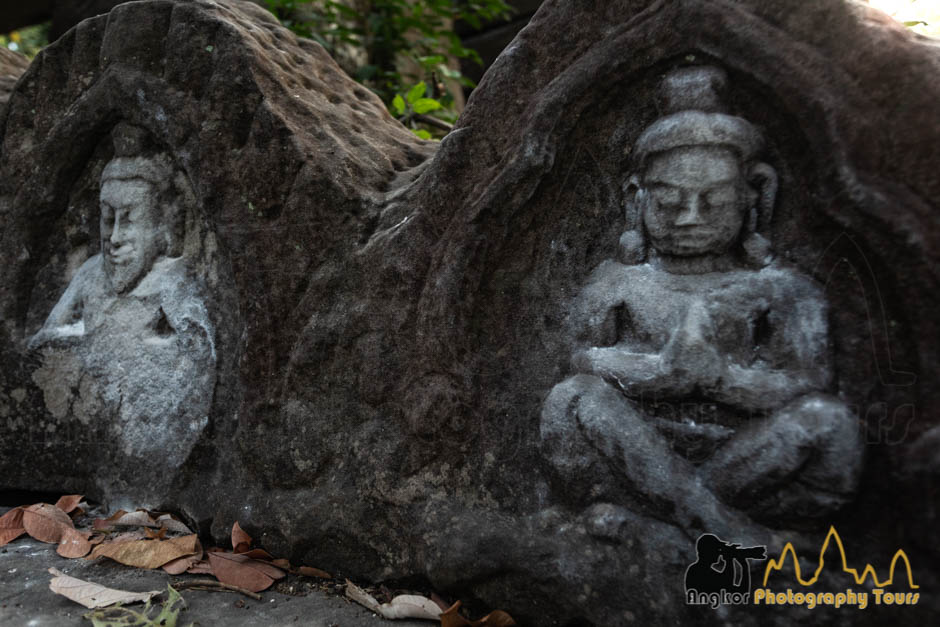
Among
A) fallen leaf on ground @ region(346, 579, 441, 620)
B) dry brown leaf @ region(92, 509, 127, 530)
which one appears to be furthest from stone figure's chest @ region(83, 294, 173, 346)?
fallen leaf on ground @ region(346, 579, 441, 620)

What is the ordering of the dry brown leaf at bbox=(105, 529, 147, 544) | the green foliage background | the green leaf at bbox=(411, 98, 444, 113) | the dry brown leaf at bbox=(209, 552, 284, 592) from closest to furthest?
the dry brown leaf at bbox=(209, 552, 284, 592)
the dry brown leaf at bbox=(105, 529, 147, 544)
the green leaf at bbox=(411, 98, 444, 113)
the green foliage background

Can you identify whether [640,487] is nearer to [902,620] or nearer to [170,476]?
[902,620]

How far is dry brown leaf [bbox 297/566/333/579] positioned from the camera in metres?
1.89

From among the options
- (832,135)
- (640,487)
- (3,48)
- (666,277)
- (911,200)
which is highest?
(3,48)

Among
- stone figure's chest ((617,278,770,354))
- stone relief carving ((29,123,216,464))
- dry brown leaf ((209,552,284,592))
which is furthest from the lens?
stone relief carving ((29,123,216,464))

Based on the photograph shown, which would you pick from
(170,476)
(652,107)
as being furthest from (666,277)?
(170,476)

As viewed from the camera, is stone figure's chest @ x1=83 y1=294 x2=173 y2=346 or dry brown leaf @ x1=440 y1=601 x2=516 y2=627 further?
stone figure's chest @ x1=83 y1=294 x2=173 y2=346

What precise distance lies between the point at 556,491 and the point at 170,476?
1.27 meters

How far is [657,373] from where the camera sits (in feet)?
5.10

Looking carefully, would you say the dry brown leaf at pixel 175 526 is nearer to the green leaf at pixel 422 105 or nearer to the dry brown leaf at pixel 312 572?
the dry brown leaf at pixel 312 572

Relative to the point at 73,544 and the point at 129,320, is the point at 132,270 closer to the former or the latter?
the point at 129,320

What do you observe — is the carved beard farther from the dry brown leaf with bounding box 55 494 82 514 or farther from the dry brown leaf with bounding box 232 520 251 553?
the dry brown leaf with bounding box 232 520 251 553

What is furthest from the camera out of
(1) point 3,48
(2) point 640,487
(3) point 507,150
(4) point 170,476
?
(1) point 3,48

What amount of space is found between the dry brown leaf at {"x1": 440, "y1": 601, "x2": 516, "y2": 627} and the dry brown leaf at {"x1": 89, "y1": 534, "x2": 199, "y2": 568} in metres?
0.86
